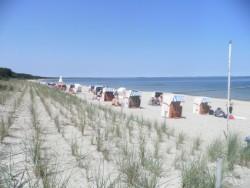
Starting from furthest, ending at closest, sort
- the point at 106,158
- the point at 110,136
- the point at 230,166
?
the point at 110,136, the point at 106,158, the point at 230,166

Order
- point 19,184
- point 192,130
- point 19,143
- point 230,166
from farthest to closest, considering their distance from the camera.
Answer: point 192,130
point 19,143
point 230,166
point 19,184

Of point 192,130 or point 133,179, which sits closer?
point 133,179

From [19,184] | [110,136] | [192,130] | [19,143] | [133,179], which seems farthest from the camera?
[192,130]

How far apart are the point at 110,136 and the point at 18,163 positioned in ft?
7.98

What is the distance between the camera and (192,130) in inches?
363

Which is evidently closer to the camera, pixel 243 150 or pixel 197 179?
pixel 197 179

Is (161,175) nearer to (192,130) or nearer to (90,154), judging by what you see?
(90,154)

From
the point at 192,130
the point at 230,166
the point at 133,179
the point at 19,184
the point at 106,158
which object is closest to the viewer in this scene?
the point at 19,184

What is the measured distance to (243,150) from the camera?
16.9 feet

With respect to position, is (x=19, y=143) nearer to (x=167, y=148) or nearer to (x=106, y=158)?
(x=106, y=158)

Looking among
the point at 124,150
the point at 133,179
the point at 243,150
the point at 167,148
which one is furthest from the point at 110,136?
the point at 133,179

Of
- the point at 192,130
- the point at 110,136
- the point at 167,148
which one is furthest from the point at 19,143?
the point at 192,130

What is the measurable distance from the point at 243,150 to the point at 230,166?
0.77 meters

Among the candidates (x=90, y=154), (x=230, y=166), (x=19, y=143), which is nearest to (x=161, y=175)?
(x=230, y=166)
